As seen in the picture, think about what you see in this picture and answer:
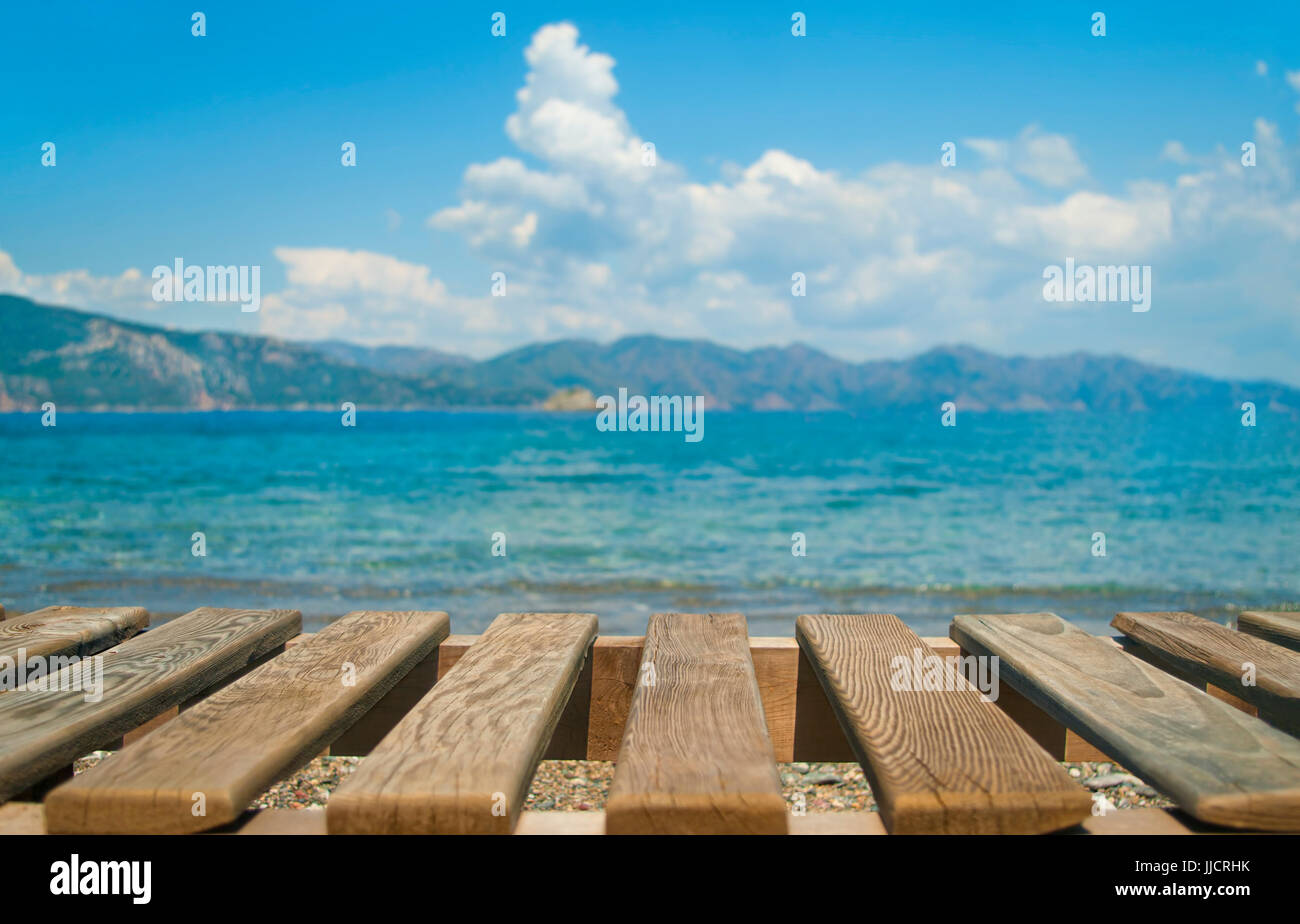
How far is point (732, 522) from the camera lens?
17.4 m

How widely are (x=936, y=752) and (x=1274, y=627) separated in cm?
179

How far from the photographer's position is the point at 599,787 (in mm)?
4305

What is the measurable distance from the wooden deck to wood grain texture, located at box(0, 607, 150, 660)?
0.02 metres

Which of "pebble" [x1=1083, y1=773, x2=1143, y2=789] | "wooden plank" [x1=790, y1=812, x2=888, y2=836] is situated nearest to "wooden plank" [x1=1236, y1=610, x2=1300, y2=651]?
"wooden plank" [x1=790, y1=812, x2=888, y2=836]

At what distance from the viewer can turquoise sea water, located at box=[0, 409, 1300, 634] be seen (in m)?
9.63

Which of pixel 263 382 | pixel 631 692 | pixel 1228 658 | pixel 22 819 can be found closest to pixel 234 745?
pixel 22 819

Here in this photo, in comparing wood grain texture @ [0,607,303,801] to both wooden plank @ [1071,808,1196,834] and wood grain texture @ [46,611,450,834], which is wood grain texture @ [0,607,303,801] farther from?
wooden plank @ [1071,808,1196,834]

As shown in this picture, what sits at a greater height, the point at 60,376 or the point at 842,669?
the point at 60,376

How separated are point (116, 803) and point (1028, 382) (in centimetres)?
21915

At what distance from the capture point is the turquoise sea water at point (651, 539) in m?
9.63

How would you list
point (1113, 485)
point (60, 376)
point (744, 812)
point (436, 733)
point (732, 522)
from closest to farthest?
1. point (744, 812)
2. point (436, 733)
3. point (732, 522)
4. point (1113, 485)
5. point (60, 376)

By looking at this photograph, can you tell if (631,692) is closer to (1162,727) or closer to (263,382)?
(1162,727)
